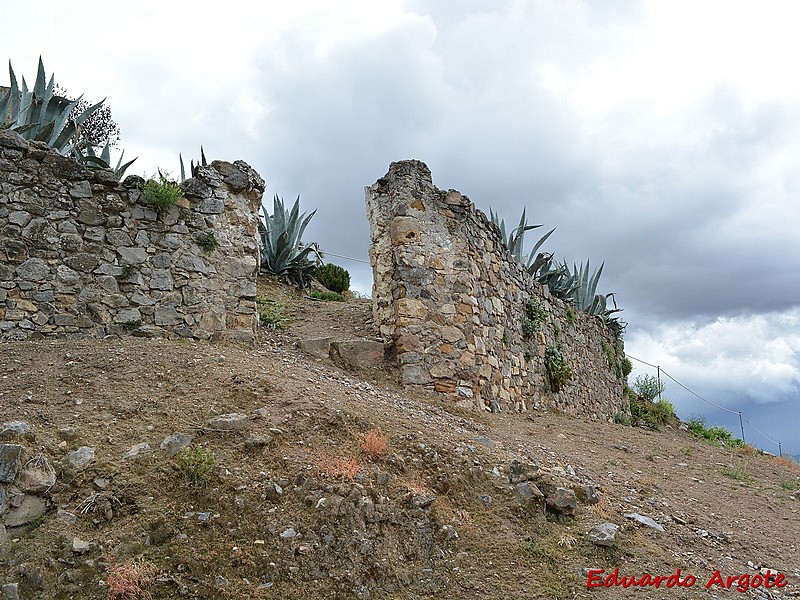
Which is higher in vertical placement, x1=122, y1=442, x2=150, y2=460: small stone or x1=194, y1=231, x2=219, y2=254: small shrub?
x1=194, y1=231, x2=219, y2=254: small shrub

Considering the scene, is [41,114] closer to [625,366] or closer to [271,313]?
[271,313]

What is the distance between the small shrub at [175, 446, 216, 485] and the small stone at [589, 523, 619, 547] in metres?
2.74

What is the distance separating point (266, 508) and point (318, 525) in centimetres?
35

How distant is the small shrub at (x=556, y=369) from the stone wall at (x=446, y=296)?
637 mm

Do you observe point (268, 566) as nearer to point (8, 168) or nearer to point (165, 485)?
point (165, 485)

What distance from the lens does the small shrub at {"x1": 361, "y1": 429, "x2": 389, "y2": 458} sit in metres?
4.93

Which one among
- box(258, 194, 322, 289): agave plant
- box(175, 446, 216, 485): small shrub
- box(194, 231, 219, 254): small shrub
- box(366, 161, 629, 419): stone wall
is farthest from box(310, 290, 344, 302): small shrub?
box(175, 446, 216, 485): small shrub

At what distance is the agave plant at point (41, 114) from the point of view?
7.68m

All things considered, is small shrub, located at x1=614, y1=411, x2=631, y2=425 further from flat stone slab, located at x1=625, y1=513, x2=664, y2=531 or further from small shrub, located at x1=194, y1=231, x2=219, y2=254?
small shrub, located at x1=194, y1=231, x2=219, y2=254

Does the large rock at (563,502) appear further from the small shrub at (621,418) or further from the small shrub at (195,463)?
the small shrub at (621,418)

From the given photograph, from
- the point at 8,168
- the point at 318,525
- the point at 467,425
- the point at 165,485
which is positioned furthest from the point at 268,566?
the point at 8,168

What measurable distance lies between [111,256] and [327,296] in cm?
485

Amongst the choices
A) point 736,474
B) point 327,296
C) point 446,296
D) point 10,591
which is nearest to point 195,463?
point 10,591

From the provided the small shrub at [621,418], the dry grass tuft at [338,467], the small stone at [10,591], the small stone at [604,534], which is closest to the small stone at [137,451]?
the small stone at [10,591]
